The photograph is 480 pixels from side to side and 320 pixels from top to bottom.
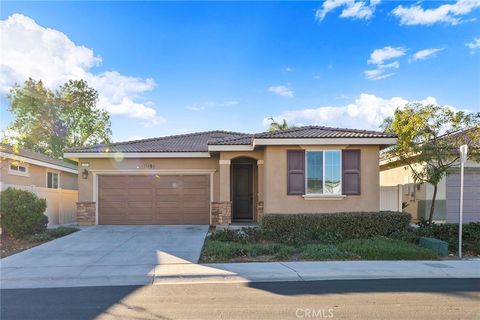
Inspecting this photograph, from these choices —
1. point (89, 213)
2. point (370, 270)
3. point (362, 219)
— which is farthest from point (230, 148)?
point (370, 270)

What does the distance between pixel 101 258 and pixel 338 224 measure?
7274 millimetres

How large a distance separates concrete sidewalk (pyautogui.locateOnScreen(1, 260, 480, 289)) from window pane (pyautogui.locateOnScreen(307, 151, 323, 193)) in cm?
459

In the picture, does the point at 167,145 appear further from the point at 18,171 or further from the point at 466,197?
the point at 466,197

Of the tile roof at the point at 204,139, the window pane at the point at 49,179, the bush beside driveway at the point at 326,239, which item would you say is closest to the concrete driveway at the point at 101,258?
the bush beside driveway at the point at 326,239

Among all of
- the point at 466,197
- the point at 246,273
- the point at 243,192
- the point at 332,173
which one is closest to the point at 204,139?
the point at 243,192

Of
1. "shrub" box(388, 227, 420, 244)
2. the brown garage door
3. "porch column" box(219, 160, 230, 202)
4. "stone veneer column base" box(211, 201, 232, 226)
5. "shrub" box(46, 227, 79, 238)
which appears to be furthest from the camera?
the brown garage door

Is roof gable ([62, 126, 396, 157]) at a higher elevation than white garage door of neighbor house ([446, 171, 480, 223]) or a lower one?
higher

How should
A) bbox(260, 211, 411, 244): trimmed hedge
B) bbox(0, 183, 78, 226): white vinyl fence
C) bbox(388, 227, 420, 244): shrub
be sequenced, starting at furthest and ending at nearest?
bbox(0, 183, 78, 226): white vinyl fence
bbox(260, 211, 411, 244): trimmed hedge
bbox(388, 227, 420, 244): shrub

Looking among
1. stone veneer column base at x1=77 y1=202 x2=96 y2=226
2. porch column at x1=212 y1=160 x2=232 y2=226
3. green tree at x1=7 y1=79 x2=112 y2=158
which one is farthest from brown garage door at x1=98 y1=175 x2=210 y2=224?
green tree at x1=7 y1=79 x2=112 y2=158

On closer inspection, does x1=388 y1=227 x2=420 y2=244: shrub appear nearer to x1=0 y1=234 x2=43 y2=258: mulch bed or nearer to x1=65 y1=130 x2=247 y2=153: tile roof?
x1=65 y1=130 x2=247 y2=153: tile roof

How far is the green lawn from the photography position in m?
9.98

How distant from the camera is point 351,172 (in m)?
13.7

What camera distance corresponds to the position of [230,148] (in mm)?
15328

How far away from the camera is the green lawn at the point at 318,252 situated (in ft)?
32.7
